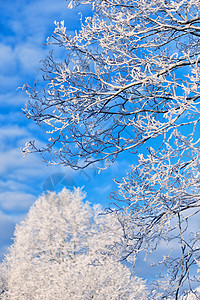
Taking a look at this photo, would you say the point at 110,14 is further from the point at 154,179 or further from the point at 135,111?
the point at 154,179

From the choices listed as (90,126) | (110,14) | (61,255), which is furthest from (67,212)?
(110,14)

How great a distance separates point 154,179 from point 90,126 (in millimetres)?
1625

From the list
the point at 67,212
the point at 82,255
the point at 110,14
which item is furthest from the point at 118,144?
the point at 67,212

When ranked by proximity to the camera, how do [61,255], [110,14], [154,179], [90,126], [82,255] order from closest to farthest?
[154,179], [110,14], [90,126], [82,255], [61,255]

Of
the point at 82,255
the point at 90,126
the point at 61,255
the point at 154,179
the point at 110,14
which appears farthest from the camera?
the point at 61,255

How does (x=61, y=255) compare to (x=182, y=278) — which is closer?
(x=182, y=278)

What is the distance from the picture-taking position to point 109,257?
5.28m

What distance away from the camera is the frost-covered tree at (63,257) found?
1428cm

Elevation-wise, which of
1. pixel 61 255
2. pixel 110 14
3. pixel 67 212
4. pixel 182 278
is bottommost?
pixel 182 278

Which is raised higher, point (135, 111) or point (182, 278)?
point (135, 111)

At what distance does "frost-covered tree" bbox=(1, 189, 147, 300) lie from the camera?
14281 mm

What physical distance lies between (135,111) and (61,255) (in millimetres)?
12939

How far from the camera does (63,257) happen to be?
1655 centimetres

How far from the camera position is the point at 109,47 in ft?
16.6
